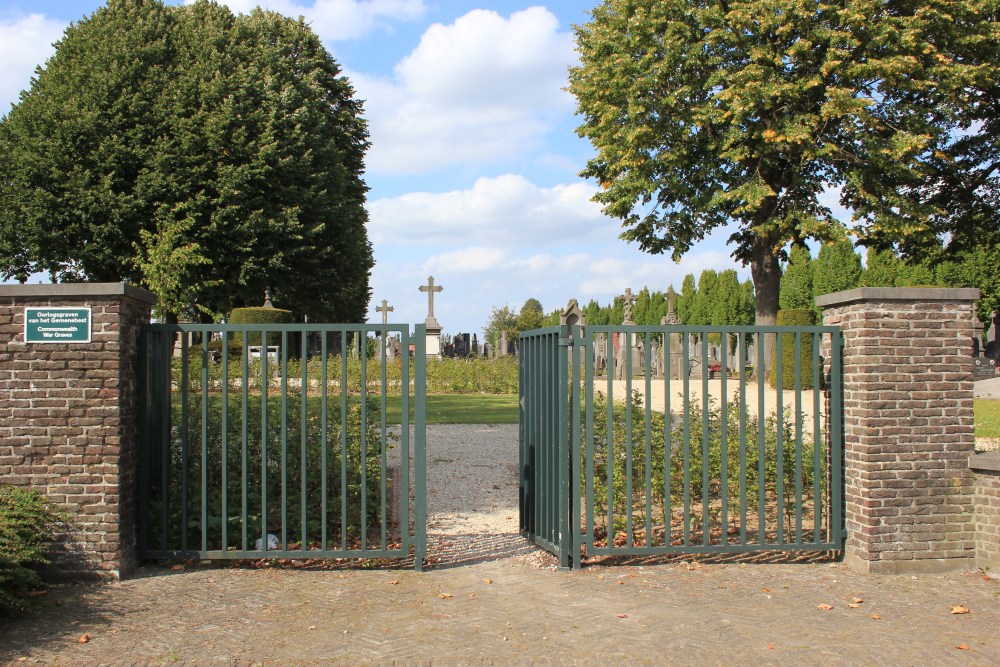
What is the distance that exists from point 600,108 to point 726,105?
3.14 m

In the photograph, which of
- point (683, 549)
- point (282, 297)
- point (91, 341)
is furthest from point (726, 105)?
point (91, 341)

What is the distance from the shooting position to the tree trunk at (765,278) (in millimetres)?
20047

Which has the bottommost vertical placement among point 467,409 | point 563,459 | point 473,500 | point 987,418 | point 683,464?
point 473,500

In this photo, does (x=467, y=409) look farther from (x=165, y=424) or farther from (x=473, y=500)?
(x=165, y=424)

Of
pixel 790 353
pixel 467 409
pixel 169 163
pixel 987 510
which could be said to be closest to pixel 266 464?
pixel 987 510

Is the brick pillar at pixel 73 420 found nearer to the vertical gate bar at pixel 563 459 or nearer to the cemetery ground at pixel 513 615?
the cemetery ground at pixel 513 615

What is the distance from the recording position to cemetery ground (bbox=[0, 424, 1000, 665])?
169 inches

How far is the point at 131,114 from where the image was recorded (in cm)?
2277

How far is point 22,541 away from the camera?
16.5ft

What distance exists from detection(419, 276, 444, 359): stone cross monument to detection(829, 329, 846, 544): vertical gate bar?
24.3 meters

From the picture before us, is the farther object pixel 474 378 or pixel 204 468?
pixel 474 378

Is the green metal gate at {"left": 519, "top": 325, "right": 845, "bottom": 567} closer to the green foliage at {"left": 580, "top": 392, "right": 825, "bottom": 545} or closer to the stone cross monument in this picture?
the green foliage at {"left": 580, "top": 392, "right": 825, "bottom": 545}

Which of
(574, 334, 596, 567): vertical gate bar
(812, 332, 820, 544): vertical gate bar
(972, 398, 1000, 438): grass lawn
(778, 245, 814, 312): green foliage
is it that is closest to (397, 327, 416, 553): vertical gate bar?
(574, 334, 596, 567): vertical gate bar

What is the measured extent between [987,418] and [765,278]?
621 centimetres
